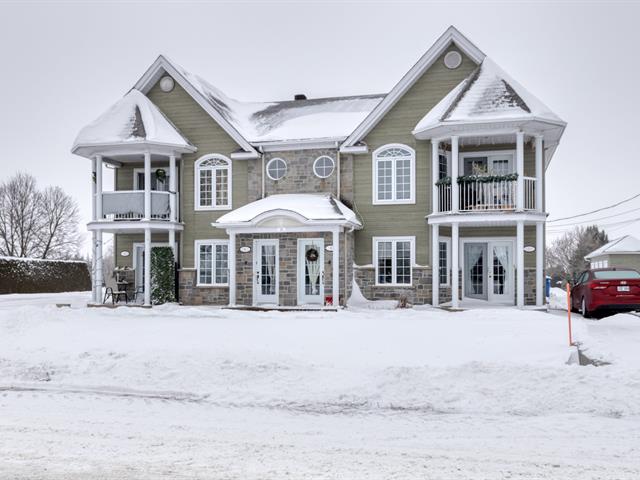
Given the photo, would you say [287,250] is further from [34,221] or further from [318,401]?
[34,221]

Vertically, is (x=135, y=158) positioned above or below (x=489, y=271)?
above

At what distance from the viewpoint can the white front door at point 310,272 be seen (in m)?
18.5

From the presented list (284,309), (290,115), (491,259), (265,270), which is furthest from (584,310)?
(290,115)

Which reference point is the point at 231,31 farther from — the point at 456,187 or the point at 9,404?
the point at 9,404

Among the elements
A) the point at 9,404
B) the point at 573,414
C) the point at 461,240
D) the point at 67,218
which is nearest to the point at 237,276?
the point at 461,240

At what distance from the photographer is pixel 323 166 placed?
20.2 meters

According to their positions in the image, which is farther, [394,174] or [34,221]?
[34,221]

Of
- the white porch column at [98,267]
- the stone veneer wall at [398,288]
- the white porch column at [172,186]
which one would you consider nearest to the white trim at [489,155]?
the stone veneer wall at [398,288]

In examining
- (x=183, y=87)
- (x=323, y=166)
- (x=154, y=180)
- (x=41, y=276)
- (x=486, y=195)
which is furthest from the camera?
(x=41, y=276)

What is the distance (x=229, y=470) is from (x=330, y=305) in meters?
12.2

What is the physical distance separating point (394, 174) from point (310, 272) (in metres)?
4.38

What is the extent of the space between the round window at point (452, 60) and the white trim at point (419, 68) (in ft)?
0.73

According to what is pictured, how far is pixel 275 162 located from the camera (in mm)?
20609

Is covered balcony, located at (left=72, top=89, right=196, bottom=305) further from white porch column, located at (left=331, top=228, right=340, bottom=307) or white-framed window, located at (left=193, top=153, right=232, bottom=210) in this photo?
white porch column, located at (left=331, top=228, right=340, bottom=307)
